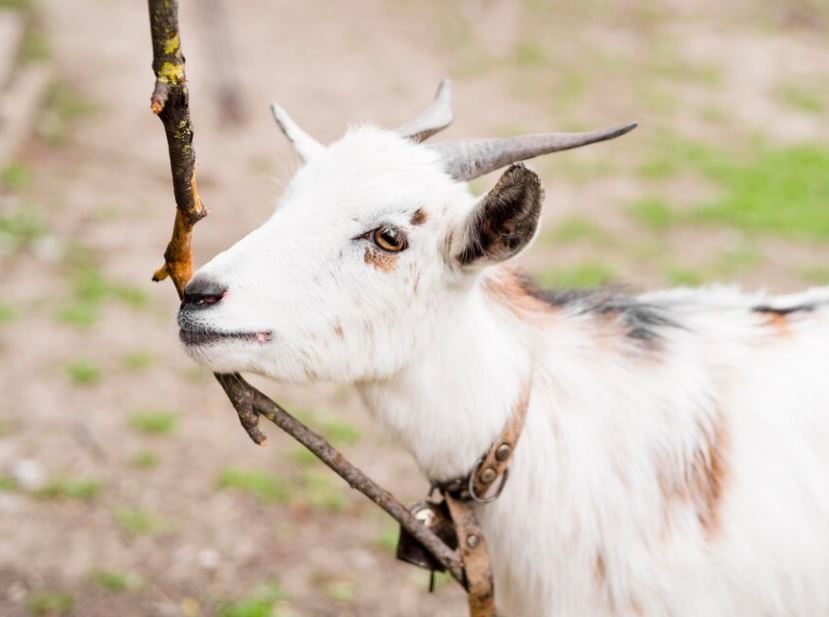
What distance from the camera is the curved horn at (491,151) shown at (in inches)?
95.9

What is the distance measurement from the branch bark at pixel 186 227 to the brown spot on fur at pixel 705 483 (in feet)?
2.18

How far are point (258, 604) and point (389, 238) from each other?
223cm

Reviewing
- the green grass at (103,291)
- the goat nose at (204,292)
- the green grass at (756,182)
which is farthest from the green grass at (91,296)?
the green grass at (756,182)

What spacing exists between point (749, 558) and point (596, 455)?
0.51 meters

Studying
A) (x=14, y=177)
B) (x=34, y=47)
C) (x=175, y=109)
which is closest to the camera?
(x=175, y=109)

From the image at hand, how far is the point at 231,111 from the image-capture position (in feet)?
30.2

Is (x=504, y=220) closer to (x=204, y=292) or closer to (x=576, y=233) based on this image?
(x=204, y=292)

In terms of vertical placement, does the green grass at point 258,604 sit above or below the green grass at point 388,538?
above

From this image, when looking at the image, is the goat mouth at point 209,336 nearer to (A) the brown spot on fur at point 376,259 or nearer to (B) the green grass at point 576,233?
(A) the brown spot on fur at point 376,259

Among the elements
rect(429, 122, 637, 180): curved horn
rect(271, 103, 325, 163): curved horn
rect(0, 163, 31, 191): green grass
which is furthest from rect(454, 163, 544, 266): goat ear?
rect(0, 163, 31, 191): green grass

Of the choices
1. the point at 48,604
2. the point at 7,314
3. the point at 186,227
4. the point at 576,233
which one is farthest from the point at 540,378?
the point at 576,233

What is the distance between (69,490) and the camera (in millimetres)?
4617

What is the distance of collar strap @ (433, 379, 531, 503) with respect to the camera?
2.52m

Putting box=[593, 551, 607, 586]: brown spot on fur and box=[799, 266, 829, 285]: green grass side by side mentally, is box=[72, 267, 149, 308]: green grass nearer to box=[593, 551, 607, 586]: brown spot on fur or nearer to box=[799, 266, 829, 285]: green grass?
box=[593, 551, 607, 586]: brown spot on fur
